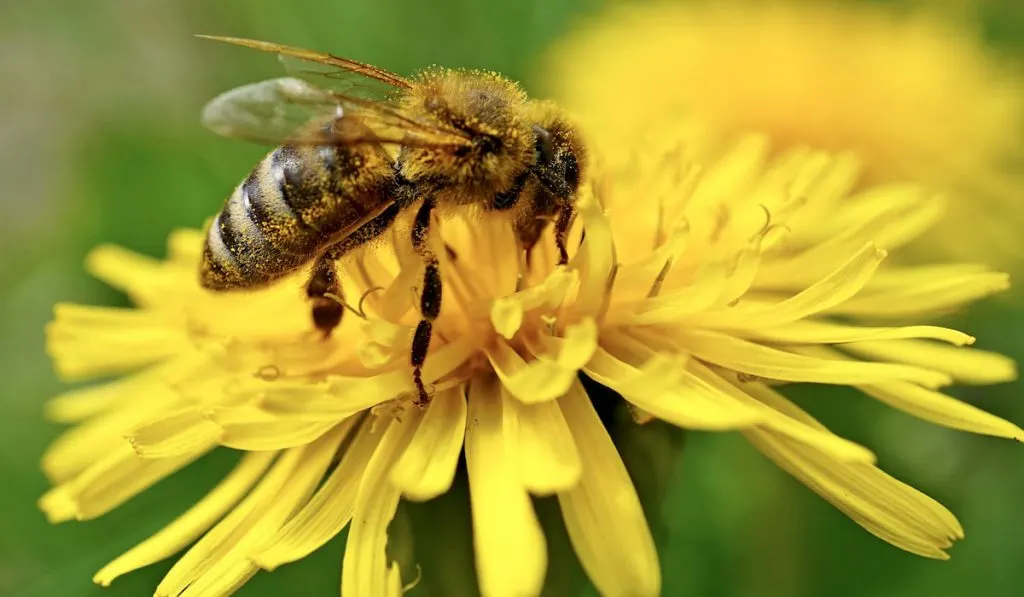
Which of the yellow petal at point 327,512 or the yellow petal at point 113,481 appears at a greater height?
the yellow petal at point 113,481

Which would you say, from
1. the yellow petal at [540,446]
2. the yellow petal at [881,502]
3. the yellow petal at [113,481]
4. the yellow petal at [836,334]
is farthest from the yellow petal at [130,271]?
the yellow petal at [881,502]

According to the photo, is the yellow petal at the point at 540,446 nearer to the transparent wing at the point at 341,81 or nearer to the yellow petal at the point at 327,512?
the yellow petal at the point at 327,512

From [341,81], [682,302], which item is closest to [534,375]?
[682,302]

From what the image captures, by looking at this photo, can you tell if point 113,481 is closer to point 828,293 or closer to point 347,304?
point 347,304

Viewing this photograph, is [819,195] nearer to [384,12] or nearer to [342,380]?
[342,380]

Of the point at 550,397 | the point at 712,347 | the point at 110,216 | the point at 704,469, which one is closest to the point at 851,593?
the point at 704,469

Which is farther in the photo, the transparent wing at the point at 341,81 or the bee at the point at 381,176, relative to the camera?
the transparent wing at the point at 341,81

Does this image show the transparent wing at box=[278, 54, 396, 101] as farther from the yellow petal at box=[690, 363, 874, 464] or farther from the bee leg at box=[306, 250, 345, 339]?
the yellow petal at box=[690, 363, 874, 464]
